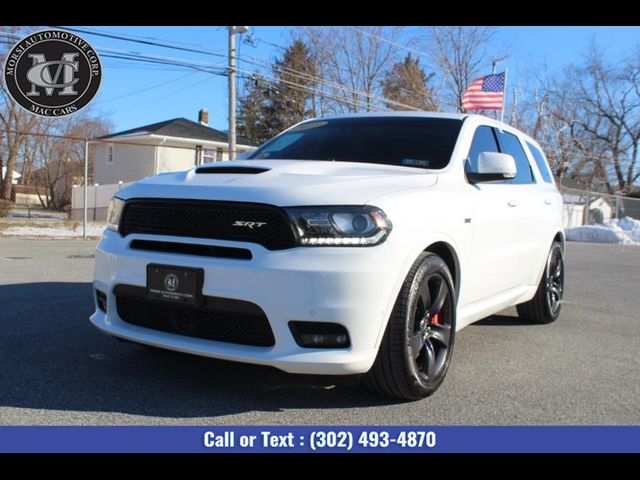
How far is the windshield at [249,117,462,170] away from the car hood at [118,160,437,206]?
397mm

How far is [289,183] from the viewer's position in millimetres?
3283

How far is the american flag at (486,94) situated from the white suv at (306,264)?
18.8 meters

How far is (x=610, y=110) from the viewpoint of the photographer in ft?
172

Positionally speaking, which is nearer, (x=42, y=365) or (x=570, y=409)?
(x=570, y=409)

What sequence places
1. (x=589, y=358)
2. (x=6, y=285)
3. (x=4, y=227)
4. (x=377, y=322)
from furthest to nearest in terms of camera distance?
(x=4, y=227) < (x=6, y=285) < (x=589, y=358) < (x=377, y=322)

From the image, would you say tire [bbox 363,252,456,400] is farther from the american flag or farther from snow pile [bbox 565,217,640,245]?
snow pile [bbox 565,217,640,245]

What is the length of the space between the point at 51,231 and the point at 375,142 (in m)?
13.4

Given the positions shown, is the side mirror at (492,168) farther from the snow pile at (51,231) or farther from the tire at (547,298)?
the snow pile at (51,231)

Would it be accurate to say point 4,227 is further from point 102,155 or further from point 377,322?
point 102,155

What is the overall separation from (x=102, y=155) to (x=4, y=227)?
63.8 ft

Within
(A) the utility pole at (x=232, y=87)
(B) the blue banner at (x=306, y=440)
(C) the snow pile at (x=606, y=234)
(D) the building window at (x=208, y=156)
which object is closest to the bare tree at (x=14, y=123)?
(D) the building window at (x=208, y=156)

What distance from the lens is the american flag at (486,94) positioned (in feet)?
72.2

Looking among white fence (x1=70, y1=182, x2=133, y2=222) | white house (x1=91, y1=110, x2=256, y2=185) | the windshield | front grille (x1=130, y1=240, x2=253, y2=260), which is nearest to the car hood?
front grille (x1=130, y1=240, x2=253, y2=260)
